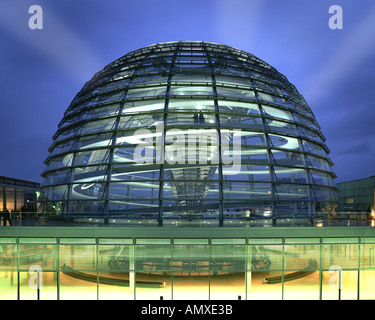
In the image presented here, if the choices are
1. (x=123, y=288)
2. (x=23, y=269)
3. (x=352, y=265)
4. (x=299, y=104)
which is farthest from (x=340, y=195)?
(x=23, y=269)

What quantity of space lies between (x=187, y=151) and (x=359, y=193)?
3151 centimetres

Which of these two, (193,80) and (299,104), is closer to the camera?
(193,80)

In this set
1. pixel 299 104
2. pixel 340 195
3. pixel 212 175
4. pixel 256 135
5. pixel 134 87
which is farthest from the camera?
pixel 340 195

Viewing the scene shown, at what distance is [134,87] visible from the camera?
20953 mm

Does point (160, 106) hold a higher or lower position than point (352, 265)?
higher

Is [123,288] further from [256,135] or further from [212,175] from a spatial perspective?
[256,135]

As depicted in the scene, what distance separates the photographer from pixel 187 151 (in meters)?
18.7

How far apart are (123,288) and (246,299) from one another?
631 centimetres

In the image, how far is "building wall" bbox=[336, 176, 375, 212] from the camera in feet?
122

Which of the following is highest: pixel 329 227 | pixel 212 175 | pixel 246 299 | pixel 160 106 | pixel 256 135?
pixel 160 106

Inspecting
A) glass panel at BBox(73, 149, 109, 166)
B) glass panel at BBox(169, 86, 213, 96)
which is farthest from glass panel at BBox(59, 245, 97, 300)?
glass panel at BBox(169, 86, 213, 96)

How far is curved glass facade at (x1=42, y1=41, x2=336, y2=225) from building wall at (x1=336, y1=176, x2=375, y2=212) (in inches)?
709

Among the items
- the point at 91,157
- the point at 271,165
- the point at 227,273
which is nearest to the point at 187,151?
the point at 271,165

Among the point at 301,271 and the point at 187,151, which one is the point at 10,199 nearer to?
the point at 187,151
